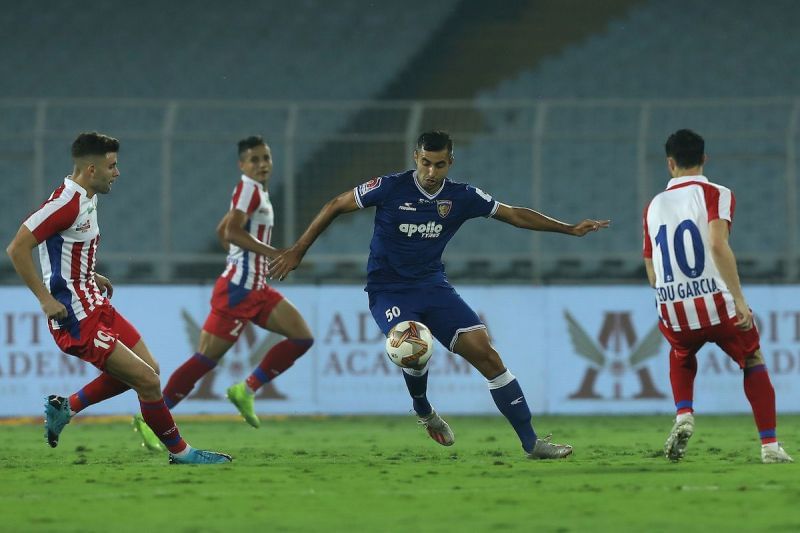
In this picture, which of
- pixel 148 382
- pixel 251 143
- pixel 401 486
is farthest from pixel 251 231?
pixel 401 486

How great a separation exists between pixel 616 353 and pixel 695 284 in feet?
18.4

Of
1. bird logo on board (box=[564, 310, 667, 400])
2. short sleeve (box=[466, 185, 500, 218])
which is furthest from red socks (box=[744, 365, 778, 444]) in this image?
bird logo on board (box=[564, 310, 667, 400])

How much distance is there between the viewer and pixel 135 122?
18.3 m

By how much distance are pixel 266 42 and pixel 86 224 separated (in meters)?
13.5

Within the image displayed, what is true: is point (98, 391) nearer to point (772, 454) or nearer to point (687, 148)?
point (687, 148)

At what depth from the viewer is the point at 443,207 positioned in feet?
27.9

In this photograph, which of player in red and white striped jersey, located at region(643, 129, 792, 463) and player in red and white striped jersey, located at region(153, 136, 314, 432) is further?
player in red and white striped jersey, located at region(153, 136, 314, 432)

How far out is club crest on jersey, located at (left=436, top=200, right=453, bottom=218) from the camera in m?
8.48

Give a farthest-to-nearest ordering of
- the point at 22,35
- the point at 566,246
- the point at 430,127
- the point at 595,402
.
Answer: the point at 22,35 → the point at 566,246 → the point at 430,127 → the point at 595,402

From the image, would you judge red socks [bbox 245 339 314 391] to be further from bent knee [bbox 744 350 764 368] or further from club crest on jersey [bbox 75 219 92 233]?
bent knee [bbox 744 350 764 368]

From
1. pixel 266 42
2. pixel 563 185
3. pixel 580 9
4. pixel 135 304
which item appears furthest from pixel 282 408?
pixel 580 9

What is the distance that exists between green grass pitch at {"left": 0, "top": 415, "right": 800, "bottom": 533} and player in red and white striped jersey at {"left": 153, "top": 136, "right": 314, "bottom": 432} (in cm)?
61

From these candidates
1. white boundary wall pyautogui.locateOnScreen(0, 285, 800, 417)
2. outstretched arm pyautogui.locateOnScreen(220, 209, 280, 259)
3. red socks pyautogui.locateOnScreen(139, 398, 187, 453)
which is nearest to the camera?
red socks pyautogui.locateOnScreen(139, 398, 187, 453)

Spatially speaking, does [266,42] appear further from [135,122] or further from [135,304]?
[135,304]
